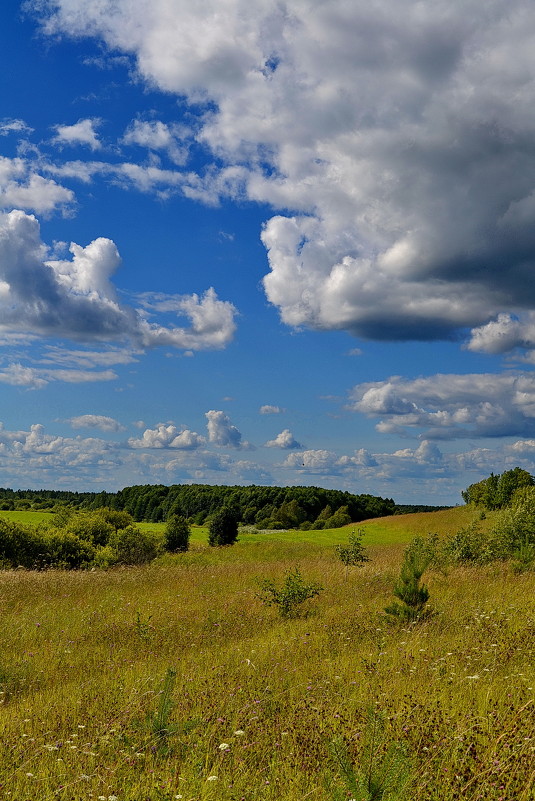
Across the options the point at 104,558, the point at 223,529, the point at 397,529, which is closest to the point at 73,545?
Answer: the point at 104,558

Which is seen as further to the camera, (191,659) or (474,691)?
(191,659)

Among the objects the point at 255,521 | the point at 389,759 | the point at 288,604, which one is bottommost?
the point at 255,521

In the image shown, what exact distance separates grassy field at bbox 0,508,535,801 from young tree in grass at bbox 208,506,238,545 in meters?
39.7

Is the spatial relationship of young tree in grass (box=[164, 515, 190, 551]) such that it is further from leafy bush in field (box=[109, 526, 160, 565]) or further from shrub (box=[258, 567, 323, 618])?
shrub (box=[258, 567, 323, 618])

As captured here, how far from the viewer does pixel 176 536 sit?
136 ft

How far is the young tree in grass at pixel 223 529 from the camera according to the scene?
52594mm

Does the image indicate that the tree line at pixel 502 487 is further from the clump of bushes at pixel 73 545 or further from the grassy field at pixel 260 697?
the grassy field at pixel 260 697

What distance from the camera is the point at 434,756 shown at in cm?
448

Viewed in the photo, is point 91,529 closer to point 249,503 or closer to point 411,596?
point 411,596

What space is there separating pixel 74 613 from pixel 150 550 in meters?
21.0

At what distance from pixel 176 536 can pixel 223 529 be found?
12.3m

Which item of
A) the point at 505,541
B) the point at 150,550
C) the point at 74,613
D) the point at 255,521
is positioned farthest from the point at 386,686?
the point at 255,521

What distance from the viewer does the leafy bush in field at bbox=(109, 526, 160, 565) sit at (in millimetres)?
30681

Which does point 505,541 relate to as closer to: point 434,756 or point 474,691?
point 474,691
